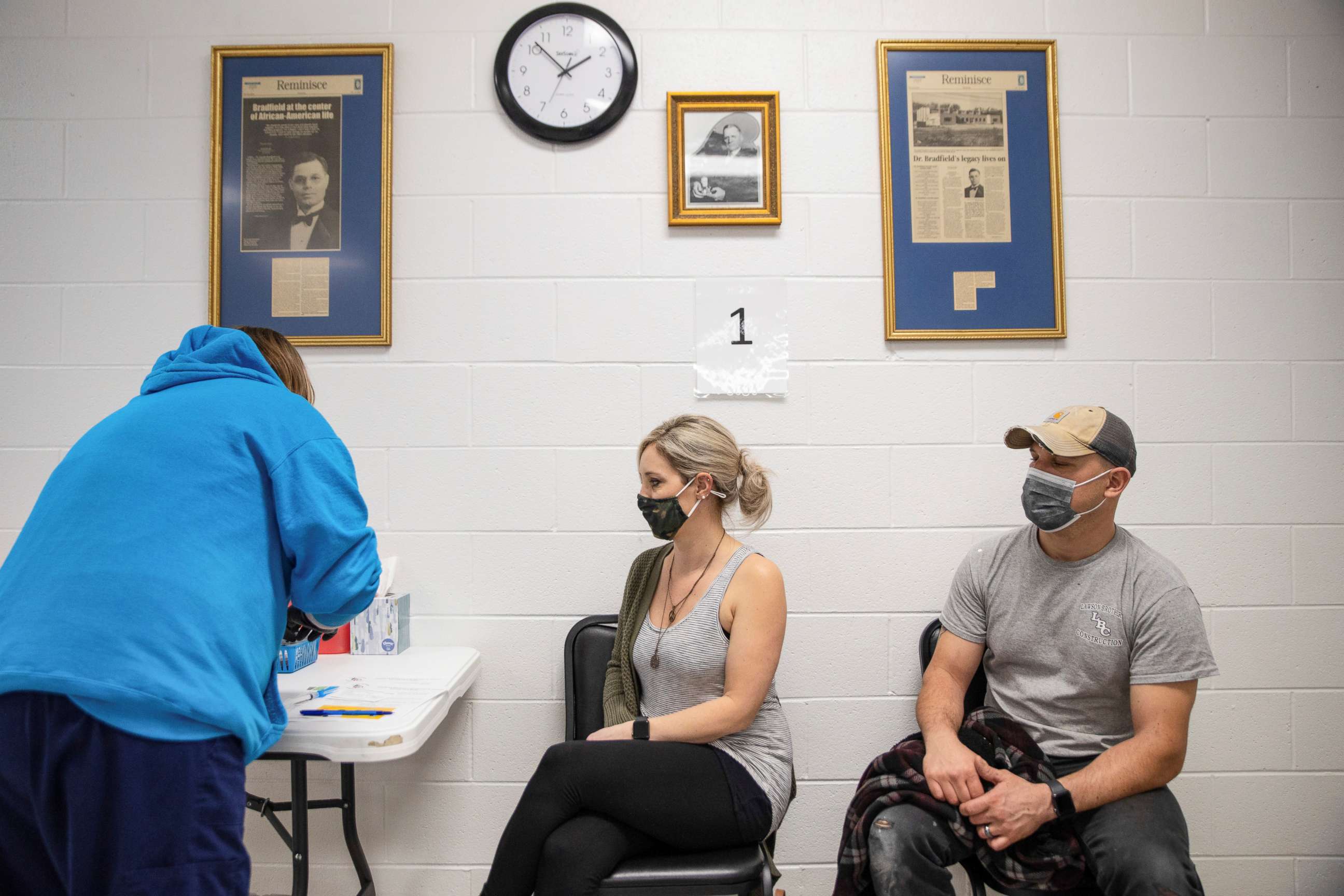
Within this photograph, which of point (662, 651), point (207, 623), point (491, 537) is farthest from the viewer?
point (491, 537)

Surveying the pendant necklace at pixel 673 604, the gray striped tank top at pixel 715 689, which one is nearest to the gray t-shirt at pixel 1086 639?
the gray striped tank top at pixel 715 689

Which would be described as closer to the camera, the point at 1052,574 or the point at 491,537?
the point at 1052,574

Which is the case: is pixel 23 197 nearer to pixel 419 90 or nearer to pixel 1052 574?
pixel 419 90

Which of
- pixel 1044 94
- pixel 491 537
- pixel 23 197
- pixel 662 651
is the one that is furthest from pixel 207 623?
pixel 1044 94

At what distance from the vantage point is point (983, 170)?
2.18m

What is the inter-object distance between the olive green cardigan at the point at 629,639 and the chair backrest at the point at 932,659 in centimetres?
70

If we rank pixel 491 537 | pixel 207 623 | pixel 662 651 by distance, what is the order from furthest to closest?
1. pixel 491 537
2. pixel 662 651
3. pixel 207 623

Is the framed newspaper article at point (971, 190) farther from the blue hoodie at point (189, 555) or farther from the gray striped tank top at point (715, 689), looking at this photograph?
the blue hoodie at point (189, 555)

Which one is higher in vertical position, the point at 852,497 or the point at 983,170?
the point at 983,170

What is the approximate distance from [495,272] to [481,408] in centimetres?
37

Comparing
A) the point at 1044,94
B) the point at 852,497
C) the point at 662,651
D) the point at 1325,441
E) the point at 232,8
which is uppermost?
the point at 232,8

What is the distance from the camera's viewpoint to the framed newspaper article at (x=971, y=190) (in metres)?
2.15

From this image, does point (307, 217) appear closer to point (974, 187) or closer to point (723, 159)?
point (723, 159)

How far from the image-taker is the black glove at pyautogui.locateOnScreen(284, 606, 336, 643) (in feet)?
4.80
